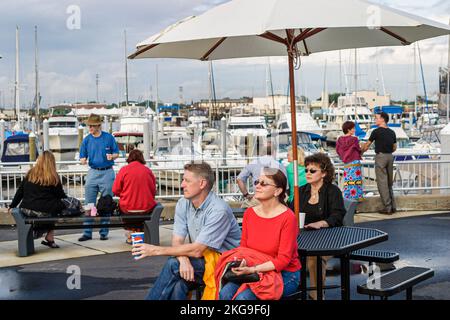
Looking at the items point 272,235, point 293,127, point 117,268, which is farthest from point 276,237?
point 117,268

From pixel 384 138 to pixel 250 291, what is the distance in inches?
313

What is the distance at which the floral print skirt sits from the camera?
1273 cm

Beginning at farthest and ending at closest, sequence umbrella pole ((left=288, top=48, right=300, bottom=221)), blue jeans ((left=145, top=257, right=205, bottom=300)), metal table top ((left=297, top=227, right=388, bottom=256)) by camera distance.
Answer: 1. umbrella pole ((left=288, top=48, right=300, bottom=221))
2. blue jeans ((left=145, top=257, right=205, bottom=300))
3. metal table top ((left=297, top=227, right=388, bottom=256))

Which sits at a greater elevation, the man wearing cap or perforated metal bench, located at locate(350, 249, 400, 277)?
the man wearing cap

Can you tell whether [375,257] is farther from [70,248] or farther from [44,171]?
[70,248]

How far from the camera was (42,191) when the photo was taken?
9414 mm

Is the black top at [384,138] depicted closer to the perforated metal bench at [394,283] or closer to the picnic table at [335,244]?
the picnic table at [335,244]

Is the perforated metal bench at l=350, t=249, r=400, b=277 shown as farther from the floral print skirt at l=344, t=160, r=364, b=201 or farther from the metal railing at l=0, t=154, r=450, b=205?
the metal railing at l=0, t=154, r=450, b=205

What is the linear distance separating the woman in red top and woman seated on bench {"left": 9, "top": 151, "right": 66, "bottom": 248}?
4740 mm

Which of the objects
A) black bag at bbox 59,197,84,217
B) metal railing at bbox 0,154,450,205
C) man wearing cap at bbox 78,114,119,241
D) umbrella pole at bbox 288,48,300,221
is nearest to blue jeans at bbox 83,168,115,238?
man wearing cap at bbox 78,114,119,241

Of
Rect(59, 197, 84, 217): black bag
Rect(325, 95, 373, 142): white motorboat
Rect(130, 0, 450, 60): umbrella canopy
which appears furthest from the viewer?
Rect(325, 95, 373, 142): white motorboat
